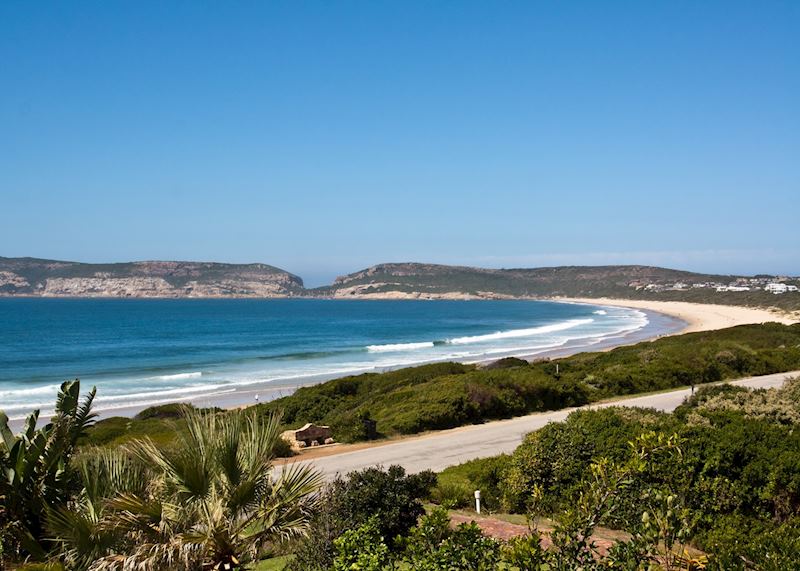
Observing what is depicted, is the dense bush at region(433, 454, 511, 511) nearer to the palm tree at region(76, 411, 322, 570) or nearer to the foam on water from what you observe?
the palm tree at region(76, 411, 322, 570)

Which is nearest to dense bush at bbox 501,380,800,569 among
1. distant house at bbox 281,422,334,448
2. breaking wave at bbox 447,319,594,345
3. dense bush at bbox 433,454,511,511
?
dense bush at bbox 433,454,511,511

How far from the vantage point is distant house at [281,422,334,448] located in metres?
18.5

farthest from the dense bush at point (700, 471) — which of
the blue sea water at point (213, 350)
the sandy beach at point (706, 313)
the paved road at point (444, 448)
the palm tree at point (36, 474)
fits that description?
the sandy beach at point (706, 313)

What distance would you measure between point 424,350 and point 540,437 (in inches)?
2053

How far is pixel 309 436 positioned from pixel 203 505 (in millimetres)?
13563

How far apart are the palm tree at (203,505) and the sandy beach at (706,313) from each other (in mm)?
69215

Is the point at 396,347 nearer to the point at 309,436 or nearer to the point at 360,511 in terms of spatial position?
the point at 309,436

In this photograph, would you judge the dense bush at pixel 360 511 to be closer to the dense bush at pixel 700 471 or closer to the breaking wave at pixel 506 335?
the dense bush at pixel 700 471

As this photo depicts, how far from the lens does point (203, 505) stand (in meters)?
5.54

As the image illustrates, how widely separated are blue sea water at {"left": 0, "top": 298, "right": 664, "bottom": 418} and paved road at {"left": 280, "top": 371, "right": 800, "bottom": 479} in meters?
22.3

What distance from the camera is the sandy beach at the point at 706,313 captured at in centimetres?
7488

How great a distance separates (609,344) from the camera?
6084cm

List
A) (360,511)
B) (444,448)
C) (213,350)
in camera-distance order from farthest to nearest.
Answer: (213,350)
(444,448)
(360,511)

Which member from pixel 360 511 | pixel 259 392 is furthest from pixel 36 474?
pixel 259 392
